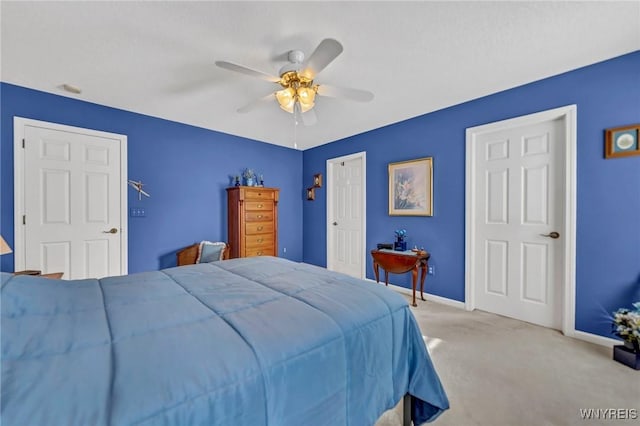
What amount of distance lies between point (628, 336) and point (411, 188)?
2298 mm

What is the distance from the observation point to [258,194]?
4094 millimetres

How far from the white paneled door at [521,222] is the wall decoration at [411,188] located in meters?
0.55

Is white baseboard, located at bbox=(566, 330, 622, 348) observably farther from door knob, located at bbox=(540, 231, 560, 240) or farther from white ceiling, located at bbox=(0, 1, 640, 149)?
white ceiling, located at bbox=(0, 1, 640, 149)

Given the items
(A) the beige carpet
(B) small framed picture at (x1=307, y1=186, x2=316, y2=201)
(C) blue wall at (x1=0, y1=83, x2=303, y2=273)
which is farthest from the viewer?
(B) small framed picture at (x1=307, y1=186, x2=316, y2=201)

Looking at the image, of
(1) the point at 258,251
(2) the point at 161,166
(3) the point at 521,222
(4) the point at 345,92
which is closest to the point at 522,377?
(3) the point at 521,222

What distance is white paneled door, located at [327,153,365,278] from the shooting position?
4.31 meters

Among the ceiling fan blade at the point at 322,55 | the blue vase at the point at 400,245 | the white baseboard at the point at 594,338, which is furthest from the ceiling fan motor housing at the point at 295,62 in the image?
the white baseboard at the point at 594,338

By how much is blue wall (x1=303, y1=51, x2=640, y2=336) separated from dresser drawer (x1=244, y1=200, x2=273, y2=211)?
2.30 metres

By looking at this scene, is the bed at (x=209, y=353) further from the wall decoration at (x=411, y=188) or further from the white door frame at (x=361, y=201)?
the white door frame at (x=361, y=201)

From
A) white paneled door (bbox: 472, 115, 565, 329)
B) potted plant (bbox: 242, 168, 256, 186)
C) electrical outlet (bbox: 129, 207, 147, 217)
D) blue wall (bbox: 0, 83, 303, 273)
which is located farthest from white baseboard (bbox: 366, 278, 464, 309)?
electrical outlet (bbox: 129, 207, 147, 217)

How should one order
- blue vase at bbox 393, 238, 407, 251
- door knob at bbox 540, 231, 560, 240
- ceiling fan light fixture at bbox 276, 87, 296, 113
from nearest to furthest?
ceiling fan light fixture at bbox 276, 87, 296, 113 → door knob at bbox 540, 231, 560, 240 → blue vase at bbox 393, 238, 407, 251

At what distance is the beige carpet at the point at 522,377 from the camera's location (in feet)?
4.86

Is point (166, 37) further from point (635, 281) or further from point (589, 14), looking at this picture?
point (635, 281)

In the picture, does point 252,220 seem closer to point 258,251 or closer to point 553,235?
point 258,251
